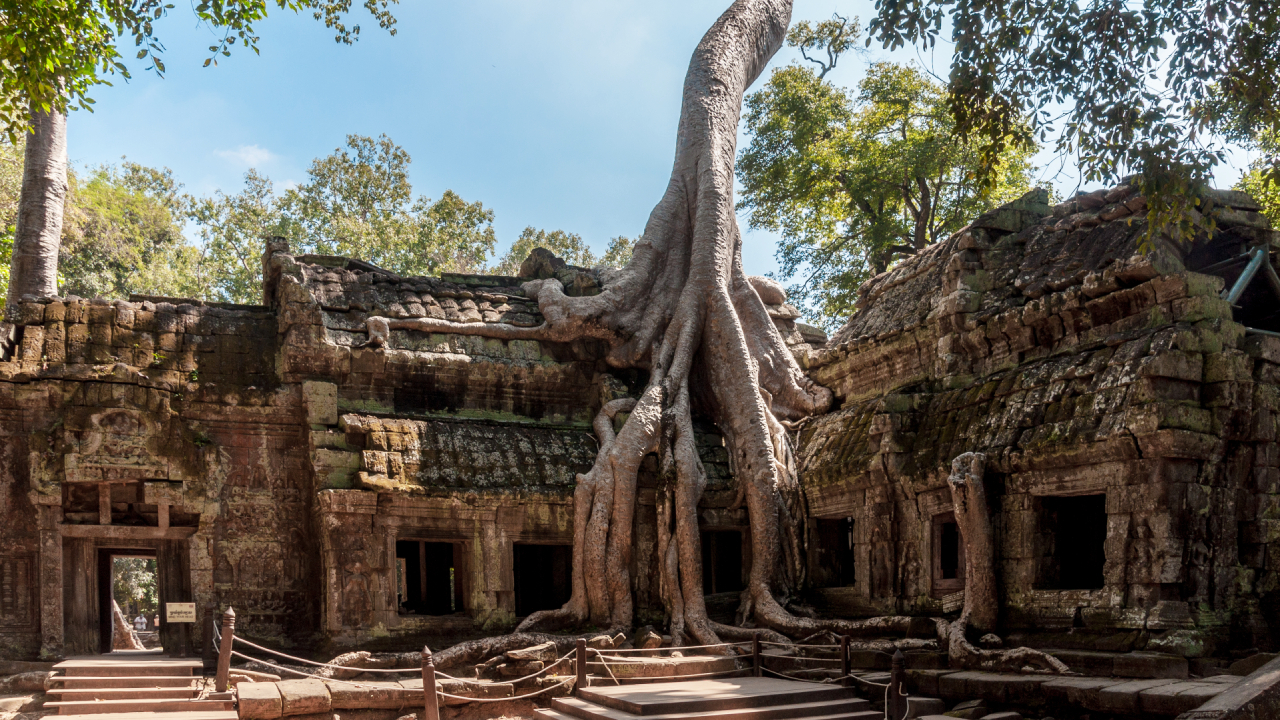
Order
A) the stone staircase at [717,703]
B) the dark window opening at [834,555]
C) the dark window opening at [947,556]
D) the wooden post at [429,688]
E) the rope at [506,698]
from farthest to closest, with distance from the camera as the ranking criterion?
the dark window opening at [834,555]
the dark window opening at [947,556]
the rope at [506,698]
the wooden post at [429,688]
the stone staircase at [717,703]

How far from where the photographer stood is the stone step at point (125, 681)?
341 inches

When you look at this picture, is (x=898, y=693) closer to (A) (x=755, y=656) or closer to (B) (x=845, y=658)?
(B) (x=845, y=658)

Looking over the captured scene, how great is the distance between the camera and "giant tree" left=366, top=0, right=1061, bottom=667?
35.4 ft

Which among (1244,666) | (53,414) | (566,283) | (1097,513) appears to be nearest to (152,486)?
(53,414)

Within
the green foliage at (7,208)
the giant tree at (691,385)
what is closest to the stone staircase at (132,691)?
the giant tree at (691,385)

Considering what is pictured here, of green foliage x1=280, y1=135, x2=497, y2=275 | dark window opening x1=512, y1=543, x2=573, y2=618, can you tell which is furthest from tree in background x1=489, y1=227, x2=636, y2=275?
dark window opening x1=512, y1=543, x2=573, y2=618

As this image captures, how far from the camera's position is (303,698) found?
8672mm

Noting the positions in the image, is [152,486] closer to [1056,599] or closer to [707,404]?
[707,404]

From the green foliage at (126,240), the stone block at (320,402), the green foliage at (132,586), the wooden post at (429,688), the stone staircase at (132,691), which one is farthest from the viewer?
the green foliage at (132,586)

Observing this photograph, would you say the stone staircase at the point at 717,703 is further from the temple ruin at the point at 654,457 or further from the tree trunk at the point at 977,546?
the tree trunk at the point at 977,546

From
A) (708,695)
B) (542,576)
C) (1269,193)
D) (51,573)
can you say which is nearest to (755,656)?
(708,695)

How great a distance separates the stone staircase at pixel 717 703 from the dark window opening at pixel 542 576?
2907mm

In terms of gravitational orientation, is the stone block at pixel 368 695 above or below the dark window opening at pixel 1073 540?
below

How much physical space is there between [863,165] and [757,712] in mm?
11685
